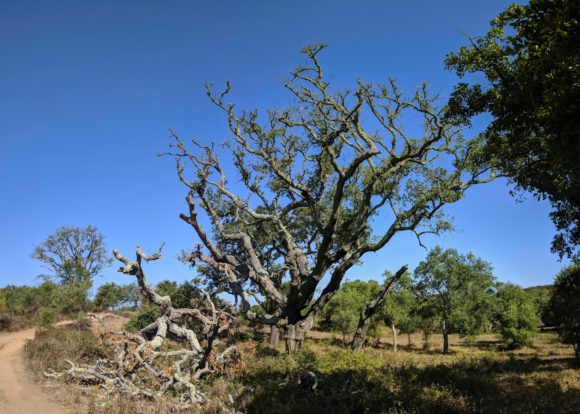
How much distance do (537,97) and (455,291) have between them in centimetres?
4163

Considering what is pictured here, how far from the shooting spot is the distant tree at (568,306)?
9.59 meters

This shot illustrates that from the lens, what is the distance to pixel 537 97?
680 centimetres

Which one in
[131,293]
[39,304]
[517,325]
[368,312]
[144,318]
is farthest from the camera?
[131,293]

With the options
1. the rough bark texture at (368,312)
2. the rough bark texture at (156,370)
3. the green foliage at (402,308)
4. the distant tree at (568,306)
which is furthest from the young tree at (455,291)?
the rough bark texture at (156,370)

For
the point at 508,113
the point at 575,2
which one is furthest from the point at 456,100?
the point at 575,2

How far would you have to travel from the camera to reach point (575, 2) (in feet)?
16.7

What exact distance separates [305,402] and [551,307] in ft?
64.3

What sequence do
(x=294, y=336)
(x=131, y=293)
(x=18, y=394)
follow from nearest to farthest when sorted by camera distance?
(x=18, y=394) < (x=294, y=336) < (x=131, y=293)

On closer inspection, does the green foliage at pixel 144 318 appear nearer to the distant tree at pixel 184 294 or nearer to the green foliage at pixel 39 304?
the distant tree at pixel 184 294

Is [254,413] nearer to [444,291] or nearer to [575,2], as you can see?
[575,2]

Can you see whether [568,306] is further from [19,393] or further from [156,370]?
[19,393]

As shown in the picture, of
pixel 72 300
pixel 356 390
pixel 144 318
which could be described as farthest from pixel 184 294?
pixel 356 390

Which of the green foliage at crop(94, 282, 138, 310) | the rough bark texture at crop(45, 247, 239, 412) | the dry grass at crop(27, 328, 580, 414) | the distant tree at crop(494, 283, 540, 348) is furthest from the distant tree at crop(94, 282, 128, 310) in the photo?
the distant tree at crop(494, 283, 540, 348)

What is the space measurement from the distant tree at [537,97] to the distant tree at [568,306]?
→ 74.1 inches
